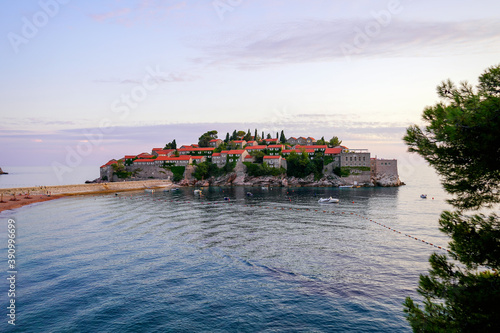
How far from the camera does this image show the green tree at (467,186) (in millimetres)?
10344

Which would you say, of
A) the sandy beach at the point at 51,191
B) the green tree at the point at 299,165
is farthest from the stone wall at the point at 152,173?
the green tree at the point at 299,165

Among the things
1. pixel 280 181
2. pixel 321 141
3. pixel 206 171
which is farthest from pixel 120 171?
pixel 321 141

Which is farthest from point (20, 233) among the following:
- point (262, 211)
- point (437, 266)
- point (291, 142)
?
point (291, 142)

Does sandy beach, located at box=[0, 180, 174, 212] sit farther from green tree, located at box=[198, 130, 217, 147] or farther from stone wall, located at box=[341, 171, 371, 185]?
stone wall, located at box=[341, 171, 371, 185]

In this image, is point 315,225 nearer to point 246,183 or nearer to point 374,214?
point 374,214

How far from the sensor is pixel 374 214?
60.0 meters

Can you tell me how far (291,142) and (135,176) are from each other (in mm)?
89384

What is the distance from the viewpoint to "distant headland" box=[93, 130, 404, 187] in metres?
126

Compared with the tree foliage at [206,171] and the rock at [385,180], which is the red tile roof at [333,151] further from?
the tree foliage at [206,171]

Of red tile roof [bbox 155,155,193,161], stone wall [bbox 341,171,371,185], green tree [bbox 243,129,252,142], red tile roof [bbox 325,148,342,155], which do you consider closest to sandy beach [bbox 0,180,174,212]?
red tile roof [bbox 155,155,193,161]

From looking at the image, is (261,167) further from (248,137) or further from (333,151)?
(248,137)

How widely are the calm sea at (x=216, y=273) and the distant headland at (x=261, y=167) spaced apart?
239 feet

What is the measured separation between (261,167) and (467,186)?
394ft

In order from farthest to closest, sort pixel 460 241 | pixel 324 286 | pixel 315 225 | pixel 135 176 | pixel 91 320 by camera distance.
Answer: pixel 135 176 → pixel 315 225 → pixel 324 286 → pixel 91 320 → pixel 460 241
